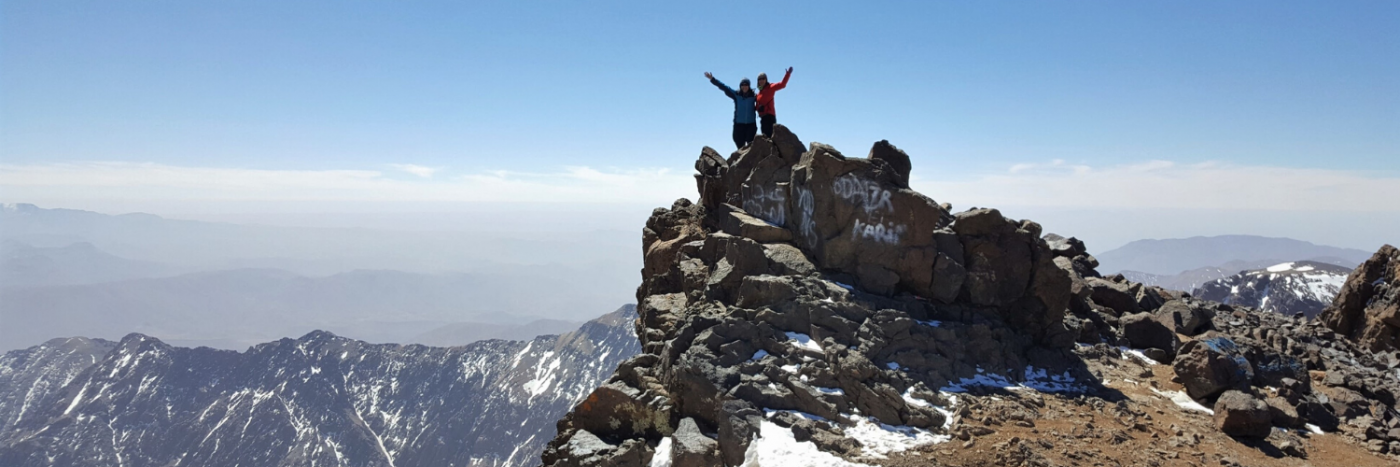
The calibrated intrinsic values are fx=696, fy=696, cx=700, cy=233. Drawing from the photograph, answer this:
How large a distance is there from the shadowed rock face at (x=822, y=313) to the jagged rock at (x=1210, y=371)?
3.23 metres

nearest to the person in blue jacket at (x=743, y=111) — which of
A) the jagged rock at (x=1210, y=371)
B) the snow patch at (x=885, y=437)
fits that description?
the snow patch at (x=885, y=437)

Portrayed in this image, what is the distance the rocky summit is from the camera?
621 inches

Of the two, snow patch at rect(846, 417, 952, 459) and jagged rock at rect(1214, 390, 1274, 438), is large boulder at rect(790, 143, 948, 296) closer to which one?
snow patch at rect(846, 417, 952, 459)

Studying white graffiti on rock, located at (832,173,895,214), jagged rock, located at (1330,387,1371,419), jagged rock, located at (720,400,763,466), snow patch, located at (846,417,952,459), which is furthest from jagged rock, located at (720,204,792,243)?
jagged rock, located at (1330,387,1371,419)

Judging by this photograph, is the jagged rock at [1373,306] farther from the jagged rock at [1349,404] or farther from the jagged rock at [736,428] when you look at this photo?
the jagged rock at [736,428]

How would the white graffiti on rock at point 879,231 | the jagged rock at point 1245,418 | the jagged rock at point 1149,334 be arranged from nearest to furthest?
the jagged rock at point 1245,418 < the white graffiti on rock at point 879,231 < the jagged rock at point 1149,334

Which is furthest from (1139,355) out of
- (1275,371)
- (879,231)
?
(879,231)

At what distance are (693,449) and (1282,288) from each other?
166 m

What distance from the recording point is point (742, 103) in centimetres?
2808

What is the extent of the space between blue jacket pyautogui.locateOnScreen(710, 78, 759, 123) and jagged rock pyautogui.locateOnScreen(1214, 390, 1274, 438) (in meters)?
17.9

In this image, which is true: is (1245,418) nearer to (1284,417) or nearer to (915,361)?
(1284,417)

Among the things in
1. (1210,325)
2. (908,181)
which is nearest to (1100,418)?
(908,181)

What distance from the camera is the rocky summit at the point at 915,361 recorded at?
15.8m

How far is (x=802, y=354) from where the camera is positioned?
1845 centimetres
